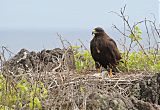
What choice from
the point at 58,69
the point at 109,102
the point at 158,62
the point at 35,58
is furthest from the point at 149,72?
the point at 109,102

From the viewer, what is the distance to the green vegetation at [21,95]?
4860 millimetres

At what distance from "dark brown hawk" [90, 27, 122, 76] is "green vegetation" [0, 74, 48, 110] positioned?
3181 mm

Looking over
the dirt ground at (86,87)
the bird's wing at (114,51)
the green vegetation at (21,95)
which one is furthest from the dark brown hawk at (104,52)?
the green vegetation at (21,95)

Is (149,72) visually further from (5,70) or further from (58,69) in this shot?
(5,70)

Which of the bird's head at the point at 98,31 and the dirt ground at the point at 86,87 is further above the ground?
the bird's head at the point at 98,31

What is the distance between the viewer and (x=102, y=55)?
839 centimetres

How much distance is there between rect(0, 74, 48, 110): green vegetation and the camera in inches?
191

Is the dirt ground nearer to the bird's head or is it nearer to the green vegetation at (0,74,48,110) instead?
the green vegetation at (0,74,48,110)

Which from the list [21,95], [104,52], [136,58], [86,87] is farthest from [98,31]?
[21,95]

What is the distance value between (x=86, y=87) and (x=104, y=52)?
3.17 meters

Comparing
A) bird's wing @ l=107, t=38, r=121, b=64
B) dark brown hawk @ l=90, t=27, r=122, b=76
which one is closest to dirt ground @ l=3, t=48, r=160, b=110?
dark brown hawk @ l=90, t=27, r=122, b=76

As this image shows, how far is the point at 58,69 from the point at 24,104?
195 cm

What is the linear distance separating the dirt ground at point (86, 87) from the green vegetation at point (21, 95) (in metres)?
0.11

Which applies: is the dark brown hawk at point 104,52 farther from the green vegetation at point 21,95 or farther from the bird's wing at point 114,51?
the green vegetation at point 21,95
